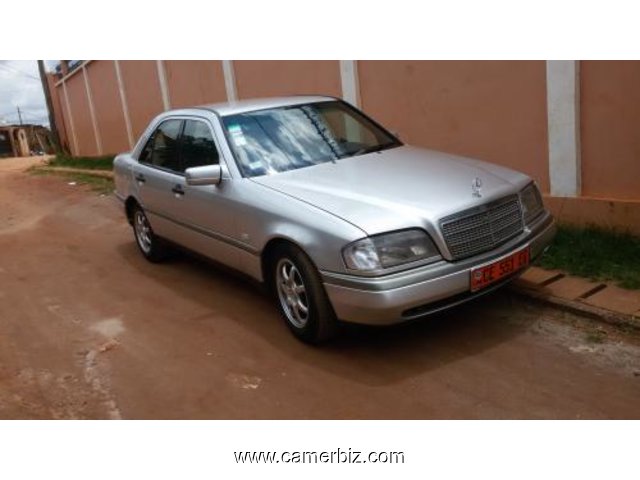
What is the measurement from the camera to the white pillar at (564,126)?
5.75 meters

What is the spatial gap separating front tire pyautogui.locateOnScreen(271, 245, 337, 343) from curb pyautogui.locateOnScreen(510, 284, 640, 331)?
161cm

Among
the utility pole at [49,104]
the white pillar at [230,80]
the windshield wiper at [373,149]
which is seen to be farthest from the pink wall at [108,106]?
the windshield wiper at [373,149]

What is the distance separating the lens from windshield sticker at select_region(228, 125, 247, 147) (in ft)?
16.4

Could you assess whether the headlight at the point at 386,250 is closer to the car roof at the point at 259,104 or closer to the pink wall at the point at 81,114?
the car roof at the point at 259,104

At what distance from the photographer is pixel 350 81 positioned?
26.5 feet

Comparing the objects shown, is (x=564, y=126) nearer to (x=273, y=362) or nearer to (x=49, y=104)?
(x=273, y=362)

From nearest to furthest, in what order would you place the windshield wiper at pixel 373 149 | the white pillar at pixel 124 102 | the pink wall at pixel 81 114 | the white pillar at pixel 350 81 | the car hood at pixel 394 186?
the car hood at pixel 394 186 → the windshield wiper at pixel 373 149 → the white pillar at pixel 350 81 → the white pillar at pixel 124 102 → the pink wall at pixel 81 114


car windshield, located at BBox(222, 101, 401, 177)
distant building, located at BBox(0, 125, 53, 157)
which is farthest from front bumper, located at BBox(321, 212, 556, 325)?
distant building, located at BBox(0, 125, 53, 157)

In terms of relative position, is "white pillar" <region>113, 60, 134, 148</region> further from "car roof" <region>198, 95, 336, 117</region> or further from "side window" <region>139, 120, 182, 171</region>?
"car roof" <region>198, 95, 336, 117</region>

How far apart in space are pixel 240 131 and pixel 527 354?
265 centimetres

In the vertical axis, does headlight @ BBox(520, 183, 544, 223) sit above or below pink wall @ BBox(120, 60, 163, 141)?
below

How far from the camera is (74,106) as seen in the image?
21.4 metres

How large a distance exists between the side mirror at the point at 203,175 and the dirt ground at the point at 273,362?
1065 mm

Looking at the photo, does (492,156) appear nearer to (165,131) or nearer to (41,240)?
(165,131)
